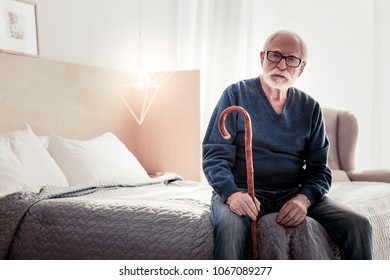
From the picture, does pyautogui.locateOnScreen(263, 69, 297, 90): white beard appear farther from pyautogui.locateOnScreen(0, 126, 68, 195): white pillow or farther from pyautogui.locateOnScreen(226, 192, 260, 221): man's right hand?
pyautogui.locateOnScreen(0, 126, 68, 195): white pillow

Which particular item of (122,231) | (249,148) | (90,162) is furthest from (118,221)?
(90,162)

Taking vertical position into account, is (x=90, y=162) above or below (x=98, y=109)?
below

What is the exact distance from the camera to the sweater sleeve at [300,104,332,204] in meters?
1.44

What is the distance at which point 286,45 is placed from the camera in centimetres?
144

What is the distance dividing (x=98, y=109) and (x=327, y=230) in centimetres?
189

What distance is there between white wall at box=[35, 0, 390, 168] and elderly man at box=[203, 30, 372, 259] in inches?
59.8

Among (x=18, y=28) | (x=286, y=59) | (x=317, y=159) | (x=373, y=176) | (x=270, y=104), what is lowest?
(x=373, y=176)

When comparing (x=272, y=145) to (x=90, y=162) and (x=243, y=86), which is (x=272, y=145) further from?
(x=90, y=162)

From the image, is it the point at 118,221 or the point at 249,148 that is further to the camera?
the point at 118,221

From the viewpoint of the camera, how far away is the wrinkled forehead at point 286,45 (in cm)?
144

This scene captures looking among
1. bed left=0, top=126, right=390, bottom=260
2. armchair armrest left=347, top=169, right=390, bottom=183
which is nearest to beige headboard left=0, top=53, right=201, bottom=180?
bed left=0, top=126, right=390, bottom=260

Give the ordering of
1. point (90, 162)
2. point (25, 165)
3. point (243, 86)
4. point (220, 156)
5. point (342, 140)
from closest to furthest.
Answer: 1. point (220, 156)
2. point (243, 86)
3. point (25, 165)
4. point (90, 162)
5. point (342, 140)

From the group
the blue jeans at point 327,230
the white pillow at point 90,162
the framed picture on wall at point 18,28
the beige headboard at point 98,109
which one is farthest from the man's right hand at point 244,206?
the framed picture on wall at point 18,28
